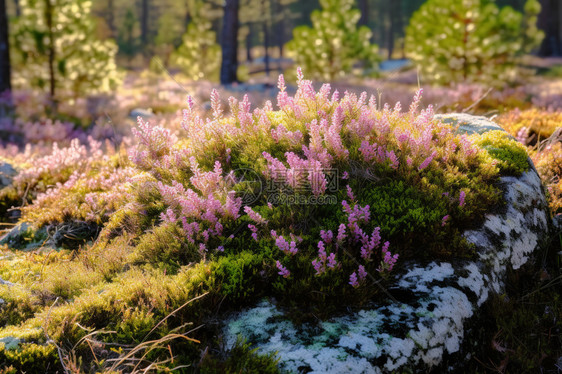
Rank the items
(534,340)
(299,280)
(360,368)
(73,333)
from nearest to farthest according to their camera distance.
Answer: (360,368) → (73,333) → (299,280) → (534,340)

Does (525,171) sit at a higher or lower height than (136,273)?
higher

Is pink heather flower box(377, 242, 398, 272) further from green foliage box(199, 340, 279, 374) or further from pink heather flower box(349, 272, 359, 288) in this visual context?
green foliage box(199, 340, 279, 374)

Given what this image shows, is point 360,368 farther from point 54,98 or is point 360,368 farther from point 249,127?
point 54,98

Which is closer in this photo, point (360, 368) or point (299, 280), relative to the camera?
point (360, 368)

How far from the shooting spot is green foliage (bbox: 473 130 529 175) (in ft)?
14.6

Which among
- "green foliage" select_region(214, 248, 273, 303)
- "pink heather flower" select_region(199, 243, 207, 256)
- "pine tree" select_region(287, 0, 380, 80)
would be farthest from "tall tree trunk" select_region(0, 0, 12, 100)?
"green foliage" select_region(214, 248, 273, 303)

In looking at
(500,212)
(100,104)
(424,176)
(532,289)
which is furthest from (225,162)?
(100,104)

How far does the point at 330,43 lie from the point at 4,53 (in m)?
15.0

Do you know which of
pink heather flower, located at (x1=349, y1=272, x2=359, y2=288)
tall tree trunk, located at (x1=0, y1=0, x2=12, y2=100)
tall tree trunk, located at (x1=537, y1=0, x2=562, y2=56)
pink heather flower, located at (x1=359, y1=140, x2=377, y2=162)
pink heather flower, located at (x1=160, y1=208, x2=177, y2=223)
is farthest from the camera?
tall tree trunk, located at (x1=537, y1=0, x2=562, y2=56)

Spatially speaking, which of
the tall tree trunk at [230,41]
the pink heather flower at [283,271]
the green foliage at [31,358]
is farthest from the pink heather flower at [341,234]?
the tall tree trunk at [230,41]

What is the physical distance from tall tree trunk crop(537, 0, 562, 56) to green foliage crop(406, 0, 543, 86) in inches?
874

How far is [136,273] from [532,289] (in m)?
3.73

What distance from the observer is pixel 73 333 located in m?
2.85

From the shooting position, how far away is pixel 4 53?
48.4ft
